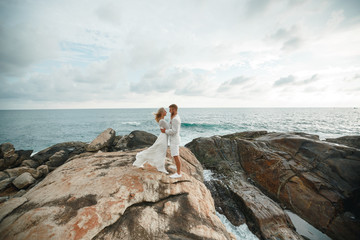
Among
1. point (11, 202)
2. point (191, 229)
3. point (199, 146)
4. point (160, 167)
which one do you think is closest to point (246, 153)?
point (199, 146)

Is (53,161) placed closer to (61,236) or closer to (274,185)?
(61,236)

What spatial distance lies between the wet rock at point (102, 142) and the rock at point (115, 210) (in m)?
6.39

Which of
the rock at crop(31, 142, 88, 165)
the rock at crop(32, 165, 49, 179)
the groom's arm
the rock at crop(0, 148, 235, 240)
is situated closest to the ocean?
the rock at crop(31, 142, 88, 165)

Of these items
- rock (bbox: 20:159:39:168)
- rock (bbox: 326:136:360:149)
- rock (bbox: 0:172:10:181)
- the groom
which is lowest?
rock (bbox: 20:159:39:168)

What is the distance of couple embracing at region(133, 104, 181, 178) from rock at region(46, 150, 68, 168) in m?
9.31

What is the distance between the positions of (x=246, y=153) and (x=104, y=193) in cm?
869

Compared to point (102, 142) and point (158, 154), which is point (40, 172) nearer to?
point (102, 142)

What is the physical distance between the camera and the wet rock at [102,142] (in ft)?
35.9

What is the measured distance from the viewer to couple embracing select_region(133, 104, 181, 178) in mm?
4926

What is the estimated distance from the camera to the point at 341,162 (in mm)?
6762

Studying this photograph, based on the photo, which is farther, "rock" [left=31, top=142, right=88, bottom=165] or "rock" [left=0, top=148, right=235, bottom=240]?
"rock" [left=31, top=142, right=88, bottom=165]

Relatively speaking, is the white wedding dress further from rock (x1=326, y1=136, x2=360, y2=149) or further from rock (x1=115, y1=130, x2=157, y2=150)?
rock (x1=326, y1=136, x2=360, y2=149)

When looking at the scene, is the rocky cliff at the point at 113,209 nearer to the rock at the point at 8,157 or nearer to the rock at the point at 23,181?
the rock at the point at 23,181

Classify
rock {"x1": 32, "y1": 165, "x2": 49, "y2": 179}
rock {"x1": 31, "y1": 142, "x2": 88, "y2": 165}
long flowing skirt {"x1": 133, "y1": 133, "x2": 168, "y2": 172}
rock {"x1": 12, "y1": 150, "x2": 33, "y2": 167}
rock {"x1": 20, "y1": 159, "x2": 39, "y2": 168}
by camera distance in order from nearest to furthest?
1. long flowing skirt {"x1": 133, "y1": 133, "x2": 168, "y2": 172}
2. rock {"x1": 32, "y1": 165, "x2": 49, "y2": 179}
3. rock {"x1": 20, "y1": 159, "x2": 39, "y2": 168}
4. rock {"x1": 12, "y1": 150, "x2": 33, "y2": 167}
5. rock {"x1": 31, "y1": 142, "x2": 88, "y2": 165}
